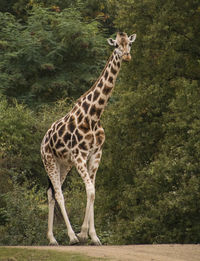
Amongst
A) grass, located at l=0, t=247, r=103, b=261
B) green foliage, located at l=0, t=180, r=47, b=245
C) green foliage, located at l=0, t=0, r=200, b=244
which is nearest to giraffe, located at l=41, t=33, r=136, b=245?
grass, located at l=0, t=247, r=103, b=261

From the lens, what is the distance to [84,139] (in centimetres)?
1255

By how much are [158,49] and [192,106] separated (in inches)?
118

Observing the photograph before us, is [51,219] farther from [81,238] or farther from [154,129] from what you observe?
[154,129]

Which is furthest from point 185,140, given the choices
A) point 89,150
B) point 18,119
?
point 18,119

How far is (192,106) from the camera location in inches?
661

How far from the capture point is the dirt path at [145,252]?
9914 mm

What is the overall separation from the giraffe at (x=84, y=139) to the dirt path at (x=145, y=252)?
4.08 feet

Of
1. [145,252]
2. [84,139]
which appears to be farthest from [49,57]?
[145,252]

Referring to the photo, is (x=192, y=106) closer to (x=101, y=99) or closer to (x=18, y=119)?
(x=101, y=99)

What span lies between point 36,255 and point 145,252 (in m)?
1.93

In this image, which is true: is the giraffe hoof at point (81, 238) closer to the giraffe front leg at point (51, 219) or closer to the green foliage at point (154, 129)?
the giraffe front leg at point (51, 219)

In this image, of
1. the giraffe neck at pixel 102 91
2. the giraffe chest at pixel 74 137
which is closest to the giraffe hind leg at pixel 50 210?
the giraffe chest at pixel 74 137

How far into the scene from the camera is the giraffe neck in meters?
12.8

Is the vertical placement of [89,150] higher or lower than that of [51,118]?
higher
